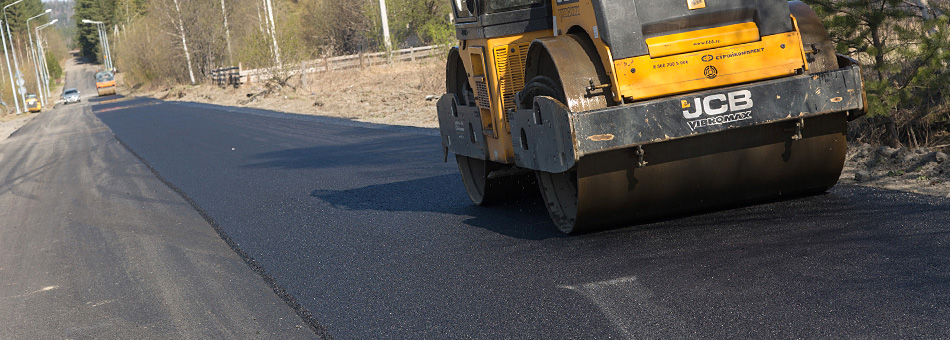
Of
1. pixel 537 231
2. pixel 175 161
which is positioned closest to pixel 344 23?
pixel 175 161

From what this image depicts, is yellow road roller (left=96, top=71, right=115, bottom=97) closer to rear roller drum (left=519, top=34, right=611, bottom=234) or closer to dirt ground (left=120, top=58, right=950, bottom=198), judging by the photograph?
dirt ground (left=120, top=58, right=950, bottom=198)

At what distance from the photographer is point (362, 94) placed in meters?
27.6

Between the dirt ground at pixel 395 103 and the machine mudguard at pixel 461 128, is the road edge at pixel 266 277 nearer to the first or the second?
the machine mudguard at pixel 461 128

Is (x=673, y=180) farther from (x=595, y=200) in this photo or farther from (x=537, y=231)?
(x=537, y=231)

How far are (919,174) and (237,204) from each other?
592cm

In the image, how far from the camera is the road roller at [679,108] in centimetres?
494

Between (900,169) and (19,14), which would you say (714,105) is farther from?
(19,14)

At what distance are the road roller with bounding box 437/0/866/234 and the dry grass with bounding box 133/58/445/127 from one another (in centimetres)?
1050

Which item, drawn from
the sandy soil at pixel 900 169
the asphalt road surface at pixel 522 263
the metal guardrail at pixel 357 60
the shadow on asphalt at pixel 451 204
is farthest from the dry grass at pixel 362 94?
the sandy soil at pixel 900 169

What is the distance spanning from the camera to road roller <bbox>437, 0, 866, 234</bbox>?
16.2ft

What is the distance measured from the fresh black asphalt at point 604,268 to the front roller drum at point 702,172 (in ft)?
0.52

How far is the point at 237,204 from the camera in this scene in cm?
862

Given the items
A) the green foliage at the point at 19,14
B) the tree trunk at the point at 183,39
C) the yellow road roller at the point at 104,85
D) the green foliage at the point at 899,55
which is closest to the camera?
the green foliage at the point at 899,55

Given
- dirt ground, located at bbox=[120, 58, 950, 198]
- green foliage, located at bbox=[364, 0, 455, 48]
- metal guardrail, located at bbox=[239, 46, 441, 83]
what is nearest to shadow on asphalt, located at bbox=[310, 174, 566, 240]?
dirt ground, located at bbox=[120, 58, 950, 198]
